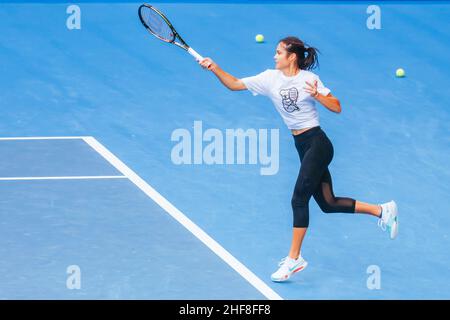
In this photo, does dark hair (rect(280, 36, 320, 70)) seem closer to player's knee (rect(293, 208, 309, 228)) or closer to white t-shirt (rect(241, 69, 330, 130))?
white t-shirt (rect(241, 69, 330, 130))

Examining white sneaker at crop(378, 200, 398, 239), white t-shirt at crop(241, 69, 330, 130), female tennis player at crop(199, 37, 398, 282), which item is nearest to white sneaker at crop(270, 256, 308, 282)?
female tennis player at crop(199, 37, 398, 282)

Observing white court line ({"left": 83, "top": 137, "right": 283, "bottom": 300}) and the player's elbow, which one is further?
the player's elbow

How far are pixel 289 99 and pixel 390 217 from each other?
1477mm

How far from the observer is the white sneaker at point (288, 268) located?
11.4 meters

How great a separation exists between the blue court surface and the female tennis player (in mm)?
428

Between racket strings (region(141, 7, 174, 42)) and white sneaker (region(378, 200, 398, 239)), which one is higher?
racket strings (region(141, 7, 174, 42))

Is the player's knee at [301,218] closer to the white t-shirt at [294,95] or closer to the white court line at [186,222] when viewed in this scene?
the white court line at [186,222]

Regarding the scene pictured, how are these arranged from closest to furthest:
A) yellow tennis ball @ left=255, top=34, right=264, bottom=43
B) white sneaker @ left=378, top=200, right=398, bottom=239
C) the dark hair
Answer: the dark hair
white sneaker @ left=378, top=200, right=398, bottom=239
yellow tennis ball @ left=255, top=34, right=264, bottom=43

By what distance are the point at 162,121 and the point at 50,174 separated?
71.4 inches

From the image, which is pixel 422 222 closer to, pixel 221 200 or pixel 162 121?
pixel 221 200

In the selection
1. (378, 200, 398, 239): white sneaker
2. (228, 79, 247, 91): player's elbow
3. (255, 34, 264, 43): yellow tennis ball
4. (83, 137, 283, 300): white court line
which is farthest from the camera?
(255, 34, 264, 43): yellow tennis ball

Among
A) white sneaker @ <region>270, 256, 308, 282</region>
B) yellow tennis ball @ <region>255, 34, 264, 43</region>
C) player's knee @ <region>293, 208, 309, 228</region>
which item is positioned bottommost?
white sneaker @ <region>270, 256, 308, 282</region>

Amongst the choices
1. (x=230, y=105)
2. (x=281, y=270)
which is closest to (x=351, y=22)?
(x=230, y=105)

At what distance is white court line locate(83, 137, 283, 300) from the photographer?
1131cm
